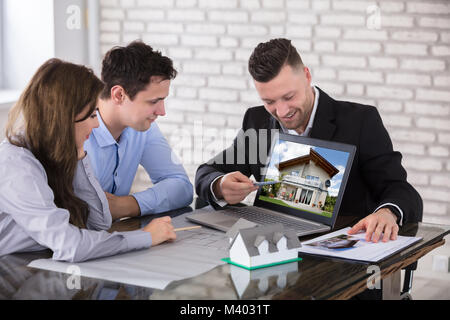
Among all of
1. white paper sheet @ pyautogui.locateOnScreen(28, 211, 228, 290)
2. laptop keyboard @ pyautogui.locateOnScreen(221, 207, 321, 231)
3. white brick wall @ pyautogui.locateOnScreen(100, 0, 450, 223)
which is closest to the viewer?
white paper sheet @ pyautogui.locateOnScreen(28, 211, 228, 290)

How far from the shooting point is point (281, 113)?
89.7 inches

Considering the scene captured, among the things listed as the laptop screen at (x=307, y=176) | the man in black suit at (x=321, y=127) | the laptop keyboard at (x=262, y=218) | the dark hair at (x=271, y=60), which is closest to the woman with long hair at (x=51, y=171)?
the laptop keyboard at (x=262, y=218)

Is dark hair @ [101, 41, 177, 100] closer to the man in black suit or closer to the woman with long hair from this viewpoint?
the man in black suit

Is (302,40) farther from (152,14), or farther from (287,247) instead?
→ (287,247)

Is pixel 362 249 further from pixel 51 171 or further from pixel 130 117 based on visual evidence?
pixel 130 117

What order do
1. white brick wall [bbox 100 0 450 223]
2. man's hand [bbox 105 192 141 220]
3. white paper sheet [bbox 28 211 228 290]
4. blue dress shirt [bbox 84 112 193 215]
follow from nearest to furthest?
white paper sheet [bbox 28 211 228 290]
man's hand [bbox 105 192 141 220]
blue dress shirt [bbox 84 112 193 215]
white brick wall [bbox 100 0 450 223]

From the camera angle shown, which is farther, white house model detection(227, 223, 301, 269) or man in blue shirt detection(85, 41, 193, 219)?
man in blue shirt detection(85, 41, 193, 219)

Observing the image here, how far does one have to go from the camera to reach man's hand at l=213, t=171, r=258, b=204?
2072 millimetres

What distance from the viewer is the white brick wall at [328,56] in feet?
11.8

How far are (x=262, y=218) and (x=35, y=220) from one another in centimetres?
73

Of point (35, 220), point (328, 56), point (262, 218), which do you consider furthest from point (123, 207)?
point (328, 56)

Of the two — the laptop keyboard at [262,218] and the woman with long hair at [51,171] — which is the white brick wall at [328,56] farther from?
the woman with long hair at [51,171]

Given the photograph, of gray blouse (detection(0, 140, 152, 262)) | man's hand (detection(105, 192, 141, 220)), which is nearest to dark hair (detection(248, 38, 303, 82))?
man's hand (detection(105, 192, 141, 220))
